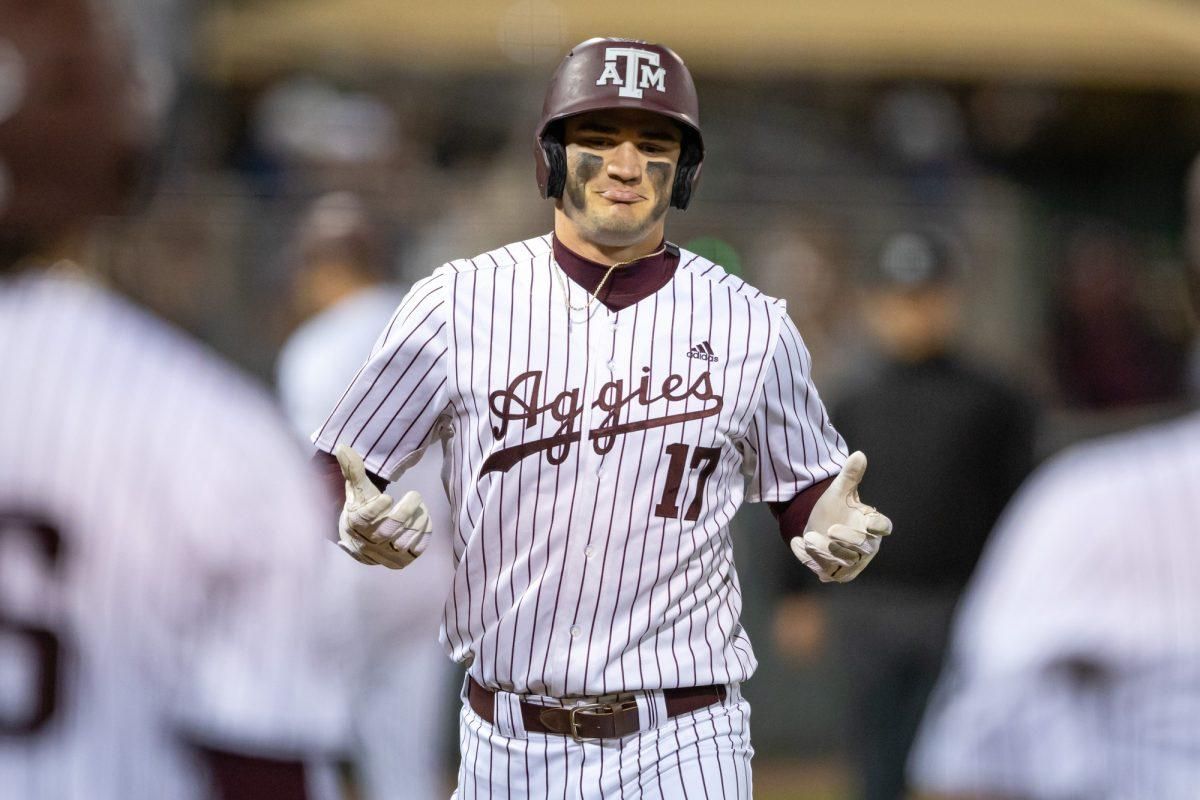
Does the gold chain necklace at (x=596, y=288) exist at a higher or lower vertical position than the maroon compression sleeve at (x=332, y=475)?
higher

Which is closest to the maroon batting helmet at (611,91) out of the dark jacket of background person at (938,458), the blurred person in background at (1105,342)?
the dark jacket of background person at (938,458)

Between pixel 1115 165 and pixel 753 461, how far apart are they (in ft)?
30.9

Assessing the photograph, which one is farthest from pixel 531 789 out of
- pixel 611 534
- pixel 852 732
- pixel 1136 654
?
pixel 852 732

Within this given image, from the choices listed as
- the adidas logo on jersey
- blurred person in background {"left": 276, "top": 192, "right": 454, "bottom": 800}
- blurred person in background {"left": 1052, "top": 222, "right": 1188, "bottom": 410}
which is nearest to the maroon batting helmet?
the adidas logo on jersey

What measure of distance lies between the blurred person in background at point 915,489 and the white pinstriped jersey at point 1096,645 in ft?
12.1

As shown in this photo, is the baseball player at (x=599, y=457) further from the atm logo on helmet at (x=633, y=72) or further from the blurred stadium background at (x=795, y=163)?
the blurred stadium background at (x=795, y=163)

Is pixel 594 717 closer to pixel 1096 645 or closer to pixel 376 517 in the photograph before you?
pixel 376 517

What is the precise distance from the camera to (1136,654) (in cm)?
326

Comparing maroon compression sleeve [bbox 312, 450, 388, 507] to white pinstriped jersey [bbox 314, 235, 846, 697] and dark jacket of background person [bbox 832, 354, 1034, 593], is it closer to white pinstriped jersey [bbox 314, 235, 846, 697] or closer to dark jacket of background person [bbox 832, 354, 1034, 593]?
white pinstriped jersey [bbox 314, 235, 846, 697]

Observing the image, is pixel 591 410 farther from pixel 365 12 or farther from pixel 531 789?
pixel 365 12

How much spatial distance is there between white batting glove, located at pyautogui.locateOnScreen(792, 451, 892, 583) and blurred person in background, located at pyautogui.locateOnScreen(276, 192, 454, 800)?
3.14 m

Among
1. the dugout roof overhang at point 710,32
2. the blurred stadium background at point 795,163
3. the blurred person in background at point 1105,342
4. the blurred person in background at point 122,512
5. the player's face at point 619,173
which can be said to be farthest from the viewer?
the dugout roof overhang at point 710,32

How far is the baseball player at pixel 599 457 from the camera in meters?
3.63

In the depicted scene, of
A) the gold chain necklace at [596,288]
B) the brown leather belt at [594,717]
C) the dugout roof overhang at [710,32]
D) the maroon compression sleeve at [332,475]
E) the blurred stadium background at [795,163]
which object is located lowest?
the brown leather belt at [594,717]
